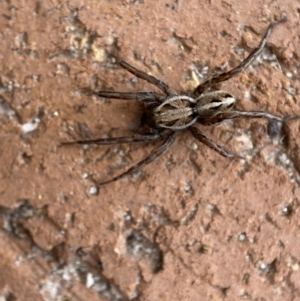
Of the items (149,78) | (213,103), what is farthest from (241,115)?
(149,78)

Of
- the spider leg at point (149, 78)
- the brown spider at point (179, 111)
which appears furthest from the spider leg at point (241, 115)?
the spider leg at point (149, 78)

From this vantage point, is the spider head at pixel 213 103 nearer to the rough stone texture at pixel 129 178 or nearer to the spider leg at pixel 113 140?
the rough stone texture at pixel 129 178

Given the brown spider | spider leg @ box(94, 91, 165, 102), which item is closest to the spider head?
the brown spider

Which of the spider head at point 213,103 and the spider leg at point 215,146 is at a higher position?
the spider head at point 213,103

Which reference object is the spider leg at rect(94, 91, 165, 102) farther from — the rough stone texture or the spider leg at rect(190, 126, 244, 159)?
the spider leg at rect(190, 126, 244, 159)

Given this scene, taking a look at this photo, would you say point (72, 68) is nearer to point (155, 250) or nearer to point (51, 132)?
point (51, 132)

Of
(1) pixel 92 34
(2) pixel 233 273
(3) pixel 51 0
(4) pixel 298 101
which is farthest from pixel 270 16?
(2) pixel 233 273

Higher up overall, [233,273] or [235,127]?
[235,127]
